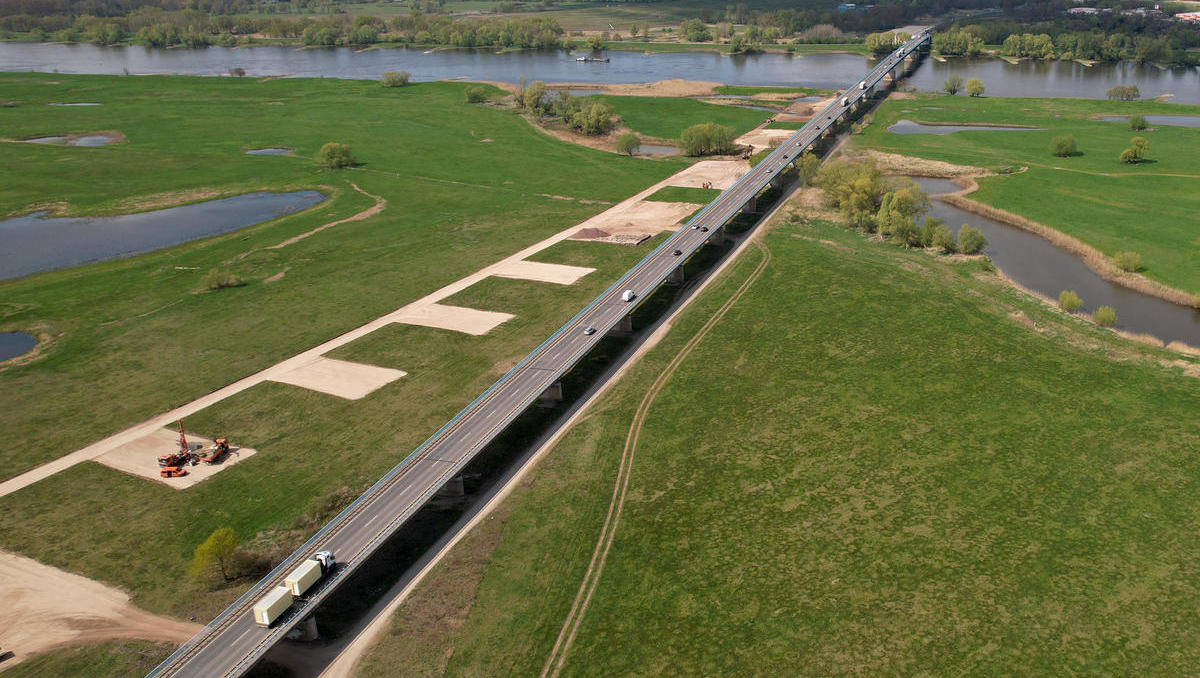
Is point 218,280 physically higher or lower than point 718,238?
lower

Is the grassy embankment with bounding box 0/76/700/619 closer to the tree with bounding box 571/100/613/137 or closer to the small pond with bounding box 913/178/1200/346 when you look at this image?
the tree with bounding box 571/100/613/137

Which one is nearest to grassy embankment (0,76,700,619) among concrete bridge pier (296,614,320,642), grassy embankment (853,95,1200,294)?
concrete bridge pier (296,614,320,642)

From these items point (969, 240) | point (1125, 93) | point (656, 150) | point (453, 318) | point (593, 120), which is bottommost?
point (453, 318)

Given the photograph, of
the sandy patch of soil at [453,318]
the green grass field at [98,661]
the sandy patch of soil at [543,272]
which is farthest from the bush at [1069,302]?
the green grass field at [98,661]

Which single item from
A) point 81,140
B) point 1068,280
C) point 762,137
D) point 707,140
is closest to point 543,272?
point 1068,280

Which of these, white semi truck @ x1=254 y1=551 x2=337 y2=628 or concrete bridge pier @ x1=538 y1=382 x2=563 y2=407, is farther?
concrete bridge pier @ x1=538 y1=382 x2=563 y2=407

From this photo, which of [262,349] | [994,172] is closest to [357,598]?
[262,349]

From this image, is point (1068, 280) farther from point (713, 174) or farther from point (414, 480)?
point (414, 480)
